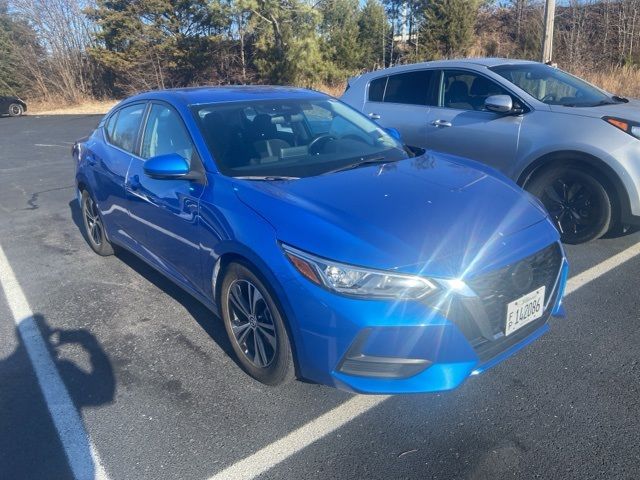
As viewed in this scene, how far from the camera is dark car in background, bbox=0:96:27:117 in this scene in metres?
27.0

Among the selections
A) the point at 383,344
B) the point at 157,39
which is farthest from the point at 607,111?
the point at 157,39

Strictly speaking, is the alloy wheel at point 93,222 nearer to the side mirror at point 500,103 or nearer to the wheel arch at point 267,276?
the wheel arch at point 267,276

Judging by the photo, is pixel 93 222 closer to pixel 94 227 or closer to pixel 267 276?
pixel 94 227

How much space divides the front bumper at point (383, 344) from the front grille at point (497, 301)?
2 cm

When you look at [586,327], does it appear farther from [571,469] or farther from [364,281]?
[364,281]

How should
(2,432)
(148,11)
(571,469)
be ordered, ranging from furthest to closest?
(148,11) → (2,432) → (571,469)

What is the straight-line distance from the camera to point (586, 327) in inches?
137

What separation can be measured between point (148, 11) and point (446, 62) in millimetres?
30622

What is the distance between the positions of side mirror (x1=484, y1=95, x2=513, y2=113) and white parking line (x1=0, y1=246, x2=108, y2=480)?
4325mm

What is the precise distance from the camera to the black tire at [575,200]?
4676mm

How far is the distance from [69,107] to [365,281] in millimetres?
33896

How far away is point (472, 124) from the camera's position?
18.2 ft

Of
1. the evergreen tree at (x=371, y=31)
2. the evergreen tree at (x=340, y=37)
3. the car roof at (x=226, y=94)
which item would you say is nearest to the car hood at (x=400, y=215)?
the car roof at (x=226, y=94)

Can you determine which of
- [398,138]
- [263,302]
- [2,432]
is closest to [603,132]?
[398,138]
